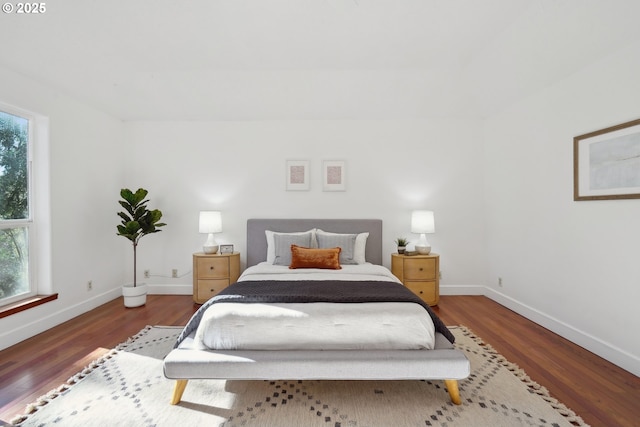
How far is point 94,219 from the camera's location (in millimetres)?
3682

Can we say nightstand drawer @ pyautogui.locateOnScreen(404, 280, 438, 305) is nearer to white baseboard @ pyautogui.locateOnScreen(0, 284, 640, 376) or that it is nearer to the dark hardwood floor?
the dark hardwood floor

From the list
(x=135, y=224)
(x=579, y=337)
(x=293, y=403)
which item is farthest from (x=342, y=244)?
(x=135, y=224)

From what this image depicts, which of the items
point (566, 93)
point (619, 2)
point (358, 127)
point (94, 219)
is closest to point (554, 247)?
point (566, 93)

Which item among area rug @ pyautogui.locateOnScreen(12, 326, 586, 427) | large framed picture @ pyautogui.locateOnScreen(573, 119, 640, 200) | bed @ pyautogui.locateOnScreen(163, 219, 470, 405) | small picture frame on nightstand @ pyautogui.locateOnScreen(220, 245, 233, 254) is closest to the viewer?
area rug @ pyautogui.locateOnScreen(12, 326, 586, 427)

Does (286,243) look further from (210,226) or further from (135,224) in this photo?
(135,224)

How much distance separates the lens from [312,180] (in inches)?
166

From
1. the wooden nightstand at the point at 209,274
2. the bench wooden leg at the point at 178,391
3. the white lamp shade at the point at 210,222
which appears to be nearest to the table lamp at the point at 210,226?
the white lamp shade at the point at 210,222

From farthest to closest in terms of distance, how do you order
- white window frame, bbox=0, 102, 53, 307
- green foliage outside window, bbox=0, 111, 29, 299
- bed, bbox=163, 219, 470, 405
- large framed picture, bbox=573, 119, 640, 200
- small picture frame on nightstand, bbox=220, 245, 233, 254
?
small picture frame on nightstand, bbox=220, 245, 233, 254, white window frame, bbox=0, 102, 53, 307, green foliage outside window, bbox=0, 111, 29, 299, large framed picture, bbox=573, 119, 640, 200, bed, bbox=163, 219, 470, 405

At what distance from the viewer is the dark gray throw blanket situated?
213 centimetres

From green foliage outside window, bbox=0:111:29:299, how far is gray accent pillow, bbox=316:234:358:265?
3.09 meters

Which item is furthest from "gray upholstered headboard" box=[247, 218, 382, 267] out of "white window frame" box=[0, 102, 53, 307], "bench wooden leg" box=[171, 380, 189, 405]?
"bench wooden leg" box=[171, 380, 189, 405]

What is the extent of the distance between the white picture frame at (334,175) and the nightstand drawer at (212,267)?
1.74 metres

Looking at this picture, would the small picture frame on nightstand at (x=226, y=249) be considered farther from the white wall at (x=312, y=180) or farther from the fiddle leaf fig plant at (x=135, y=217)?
the fiddle leaf fig plant at (x=135, y=217)

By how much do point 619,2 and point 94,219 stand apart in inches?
214
